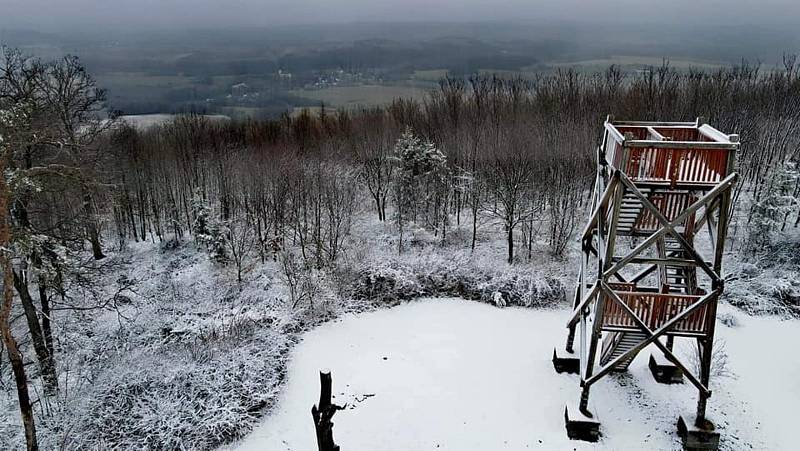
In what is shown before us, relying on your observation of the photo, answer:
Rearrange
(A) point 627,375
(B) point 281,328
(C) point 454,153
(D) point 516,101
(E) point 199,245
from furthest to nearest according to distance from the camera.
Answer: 1. (D) point 516,101
2. (C) point 454,153
3. (E) point 199,245
4. (B) point 281,328
5. (A) point 627,375

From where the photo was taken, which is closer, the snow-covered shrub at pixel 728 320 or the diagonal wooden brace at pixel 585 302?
the diagonal wooden brace at pixel 585 302

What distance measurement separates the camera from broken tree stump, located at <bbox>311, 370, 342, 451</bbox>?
5691 millimetres

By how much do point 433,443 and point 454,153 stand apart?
70.1 ft

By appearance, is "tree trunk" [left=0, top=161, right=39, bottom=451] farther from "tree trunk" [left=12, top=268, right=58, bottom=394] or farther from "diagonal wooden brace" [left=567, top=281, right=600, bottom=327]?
"diagonal wooden brace" [left=567, top=281, right=600, bottom=327]

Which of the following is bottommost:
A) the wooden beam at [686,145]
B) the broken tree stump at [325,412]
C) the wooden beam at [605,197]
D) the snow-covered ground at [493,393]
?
the snow-covered ground at [493,393]

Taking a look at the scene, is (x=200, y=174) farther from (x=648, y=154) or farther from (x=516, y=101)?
(x=648, y=154)

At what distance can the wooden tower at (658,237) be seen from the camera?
10102mm

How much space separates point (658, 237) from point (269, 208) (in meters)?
20.7

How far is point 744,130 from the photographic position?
25.2 m

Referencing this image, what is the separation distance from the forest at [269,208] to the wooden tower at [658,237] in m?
7.99

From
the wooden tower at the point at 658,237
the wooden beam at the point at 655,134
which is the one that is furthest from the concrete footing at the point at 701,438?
the wooden beam at the point at 655,134

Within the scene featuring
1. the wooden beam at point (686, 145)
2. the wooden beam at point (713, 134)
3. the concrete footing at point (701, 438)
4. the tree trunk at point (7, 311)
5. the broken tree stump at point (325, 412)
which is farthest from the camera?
the concrete footing at point (701, 438)

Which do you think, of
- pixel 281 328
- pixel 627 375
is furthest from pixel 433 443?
pixel 281 328

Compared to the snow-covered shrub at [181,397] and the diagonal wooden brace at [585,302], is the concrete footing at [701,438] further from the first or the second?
the snow-covered shrub at [181,397]
